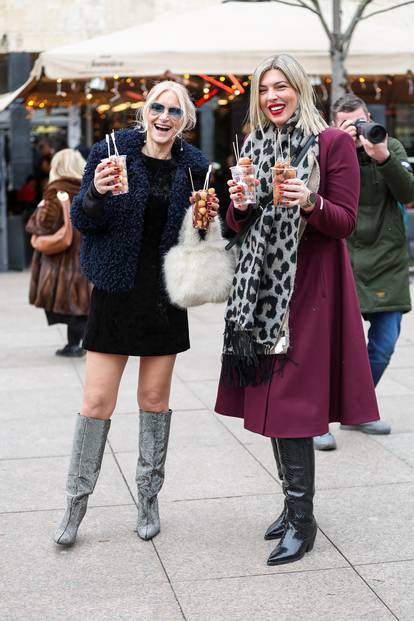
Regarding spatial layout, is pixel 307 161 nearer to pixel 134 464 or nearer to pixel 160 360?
pixel 160 360

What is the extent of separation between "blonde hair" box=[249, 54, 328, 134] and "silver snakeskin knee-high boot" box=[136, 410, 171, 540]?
51.4 inches

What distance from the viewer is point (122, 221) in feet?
13.0

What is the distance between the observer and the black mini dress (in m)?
4.04

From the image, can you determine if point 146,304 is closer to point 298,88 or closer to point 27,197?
point 298,88

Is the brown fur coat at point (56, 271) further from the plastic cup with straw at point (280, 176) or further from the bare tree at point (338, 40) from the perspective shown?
the plastic cup with straw at point (280, 176)

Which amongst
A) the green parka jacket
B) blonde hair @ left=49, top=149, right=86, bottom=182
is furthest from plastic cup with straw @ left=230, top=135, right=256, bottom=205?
blonde hair @ left=49, top=149, right=86, bottom=182

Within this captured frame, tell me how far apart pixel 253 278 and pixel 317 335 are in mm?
344

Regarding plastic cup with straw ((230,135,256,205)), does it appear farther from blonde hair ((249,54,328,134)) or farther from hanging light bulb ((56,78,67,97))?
hanging light bulb ((56,78,67,97))

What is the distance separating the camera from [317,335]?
153 inches

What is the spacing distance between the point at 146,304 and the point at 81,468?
0.71m

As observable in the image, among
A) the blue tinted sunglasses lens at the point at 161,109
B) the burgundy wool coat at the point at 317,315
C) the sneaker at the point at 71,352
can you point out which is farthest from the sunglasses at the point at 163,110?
the sneaker at the point at 71,352

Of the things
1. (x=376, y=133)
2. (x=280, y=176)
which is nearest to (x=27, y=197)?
(x=376, y=133)

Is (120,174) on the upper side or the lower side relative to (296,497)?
upper

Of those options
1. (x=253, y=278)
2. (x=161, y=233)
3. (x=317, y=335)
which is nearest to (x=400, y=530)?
(x=317, y=335)
